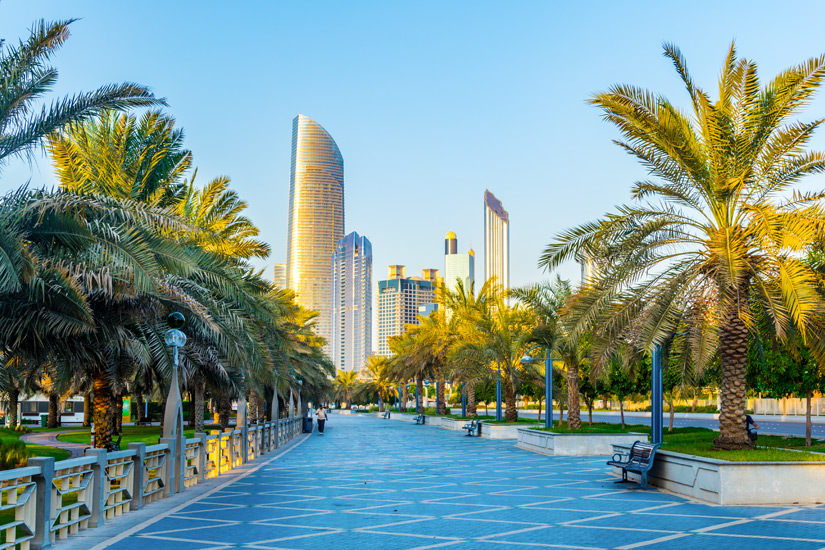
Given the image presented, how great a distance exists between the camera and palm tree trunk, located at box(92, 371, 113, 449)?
17.4m

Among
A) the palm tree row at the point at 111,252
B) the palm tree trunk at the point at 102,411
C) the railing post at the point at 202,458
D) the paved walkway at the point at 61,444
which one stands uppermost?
the palm tree row at the point at 111,252

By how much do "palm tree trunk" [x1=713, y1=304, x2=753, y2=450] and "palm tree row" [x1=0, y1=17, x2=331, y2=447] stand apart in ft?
32.0

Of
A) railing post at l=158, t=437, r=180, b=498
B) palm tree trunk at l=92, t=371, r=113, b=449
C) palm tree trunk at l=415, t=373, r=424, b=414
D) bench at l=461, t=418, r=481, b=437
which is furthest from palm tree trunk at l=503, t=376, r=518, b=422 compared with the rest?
railing post at l=158, t=437, r=180, b=498

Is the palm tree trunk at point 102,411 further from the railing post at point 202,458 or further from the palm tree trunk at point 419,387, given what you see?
the palm tree trunk at point 419,387

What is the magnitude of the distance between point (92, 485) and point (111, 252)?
3389mm

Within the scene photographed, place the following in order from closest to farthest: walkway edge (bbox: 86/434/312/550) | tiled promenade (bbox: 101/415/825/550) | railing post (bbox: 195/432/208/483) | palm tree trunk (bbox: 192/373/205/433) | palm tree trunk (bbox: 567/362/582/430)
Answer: walkway edge (bbox: 86/434/312/550) < tiled promenade (bbox: 101/415/825/550) < railing post (bbox: 195/432/208/483) < palm tree trunk (bbox: 192/373/205/433) < palm tree trunk (bbox: 567/362/582/430)

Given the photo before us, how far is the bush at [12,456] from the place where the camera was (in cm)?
1366

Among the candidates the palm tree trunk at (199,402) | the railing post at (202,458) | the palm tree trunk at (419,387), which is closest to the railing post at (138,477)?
the railing post at (202,458)

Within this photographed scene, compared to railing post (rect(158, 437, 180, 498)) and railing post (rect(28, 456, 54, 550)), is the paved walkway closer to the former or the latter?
railing post (rect(158, 437, 180, 498))

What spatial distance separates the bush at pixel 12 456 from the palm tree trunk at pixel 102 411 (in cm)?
205

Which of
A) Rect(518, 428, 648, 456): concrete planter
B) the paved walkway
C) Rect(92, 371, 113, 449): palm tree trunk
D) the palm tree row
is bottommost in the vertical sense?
the paved walkway

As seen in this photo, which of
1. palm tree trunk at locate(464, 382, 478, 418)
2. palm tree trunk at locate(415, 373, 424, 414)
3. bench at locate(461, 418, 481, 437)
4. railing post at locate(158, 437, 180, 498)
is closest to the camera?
railing post at locate(158, 437, 180, 498)

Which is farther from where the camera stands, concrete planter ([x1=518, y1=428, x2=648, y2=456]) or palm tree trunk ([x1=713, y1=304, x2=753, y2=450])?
concrete planter ([x1=518, y1=428, x2=648, y2=456])

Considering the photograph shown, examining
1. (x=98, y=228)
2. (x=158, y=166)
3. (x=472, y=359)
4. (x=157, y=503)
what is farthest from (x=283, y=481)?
(x=472, y=359)
